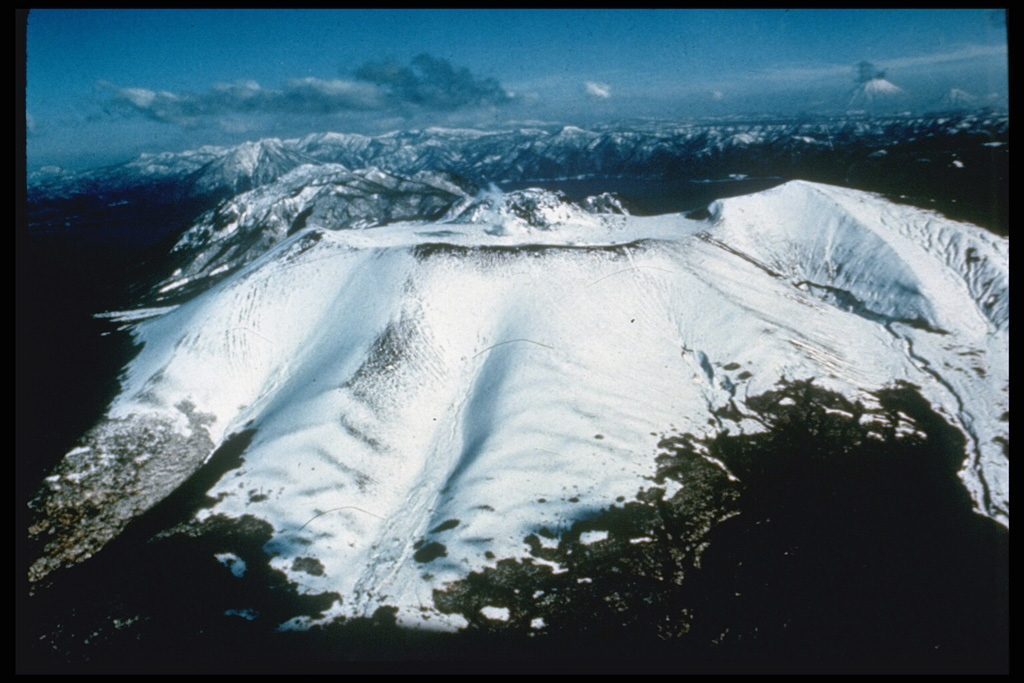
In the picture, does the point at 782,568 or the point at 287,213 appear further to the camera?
the point at 287,213

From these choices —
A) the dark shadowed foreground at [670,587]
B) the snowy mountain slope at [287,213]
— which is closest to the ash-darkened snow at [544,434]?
the dark shadowed foreground at [670,587]

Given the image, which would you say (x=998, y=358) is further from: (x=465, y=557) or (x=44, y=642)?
(x=44, y=642)

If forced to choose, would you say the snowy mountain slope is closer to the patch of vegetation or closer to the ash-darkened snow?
the ash-darkened snow

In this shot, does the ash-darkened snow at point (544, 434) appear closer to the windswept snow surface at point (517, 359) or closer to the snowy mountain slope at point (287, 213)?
the windswept snow surface at point (517, 359)

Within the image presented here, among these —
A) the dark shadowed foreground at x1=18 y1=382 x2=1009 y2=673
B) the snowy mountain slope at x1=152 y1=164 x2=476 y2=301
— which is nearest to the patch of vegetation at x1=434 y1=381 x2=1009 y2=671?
the dark shadowed foreground at x1=18 y1=382 x2=1009 y2=673

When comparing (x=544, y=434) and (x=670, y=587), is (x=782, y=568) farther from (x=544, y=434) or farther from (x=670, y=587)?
(x=544, y=434)

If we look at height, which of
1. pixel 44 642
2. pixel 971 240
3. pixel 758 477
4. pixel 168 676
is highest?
pixel 971 240

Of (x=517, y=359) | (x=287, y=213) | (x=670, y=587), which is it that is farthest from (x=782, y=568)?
(x=287, y=213)
